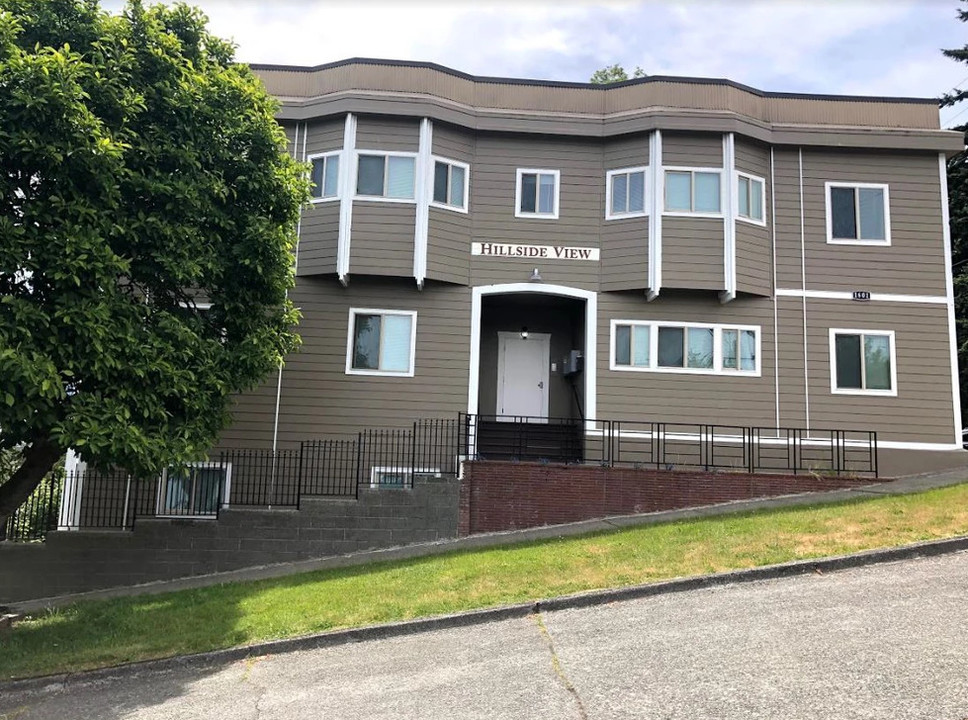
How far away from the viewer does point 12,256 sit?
8.11m

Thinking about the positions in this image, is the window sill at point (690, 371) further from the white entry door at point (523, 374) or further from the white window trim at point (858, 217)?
the white window trim at point (858, 217)

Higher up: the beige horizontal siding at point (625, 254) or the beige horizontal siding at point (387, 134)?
the beige horizontal siding at point (387, 134)

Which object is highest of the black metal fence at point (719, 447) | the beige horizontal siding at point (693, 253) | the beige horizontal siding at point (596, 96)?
the beige horizontal siding at point (596, 96)

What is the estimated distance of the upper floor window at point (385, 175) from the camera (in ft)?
50.3

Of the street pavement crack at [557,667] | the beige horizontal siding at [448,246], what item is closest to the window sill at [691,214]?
the beige horizontal siding at [448,246]

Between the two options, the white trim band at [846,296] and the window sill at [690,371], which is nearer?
the window sill at [690,371]

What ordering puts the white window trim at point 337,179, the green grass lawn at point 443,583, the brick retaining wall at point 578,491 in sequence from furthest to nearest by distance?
the white window trim at point 337,179 → the brick retaining wall at point 578,491 → the green grass lawn at point 443,583

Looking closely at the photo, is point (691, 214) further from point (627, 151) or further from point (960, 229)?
point (960, 229)

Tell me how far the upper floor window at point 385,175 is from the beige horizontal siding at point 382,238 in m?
0.28

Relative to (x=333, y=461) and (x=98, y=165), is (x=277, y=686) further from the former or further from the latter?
(x=333, y=461)

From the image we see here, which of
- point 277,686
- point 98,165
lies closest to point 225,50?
point 98,165

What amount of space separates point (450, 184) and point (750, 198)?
20.8 ft

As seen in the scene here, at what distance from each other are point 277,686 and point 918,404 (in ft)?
45.8

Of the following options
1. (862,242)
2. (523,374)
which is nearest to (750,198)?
(862,242)
